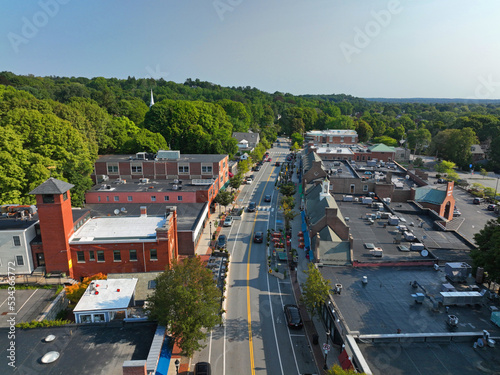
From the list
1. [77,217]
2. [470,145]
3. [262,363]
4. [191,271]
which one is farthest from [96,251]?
[470,145]

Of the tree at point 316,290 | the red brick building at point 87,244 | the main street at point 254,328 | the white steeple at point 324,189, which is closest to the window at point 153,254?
the red brick building at point 87,244

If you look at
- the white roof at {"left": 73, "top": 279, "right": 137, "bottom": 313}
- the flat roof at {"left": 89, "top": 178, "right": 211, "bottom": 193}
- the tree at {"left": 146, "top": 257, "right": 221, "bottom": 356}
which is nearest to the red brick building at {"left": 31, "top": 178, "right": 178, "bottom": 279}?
the white roof at {"left": 73, "top": 279, "right": 137, "bottom": 313}

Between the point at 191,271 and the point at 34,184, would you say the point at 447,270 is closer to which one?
the point at 191,271

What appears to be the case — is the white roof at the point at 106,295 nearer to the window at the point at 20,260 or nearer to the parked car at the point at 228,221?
the window at the point at 20,260

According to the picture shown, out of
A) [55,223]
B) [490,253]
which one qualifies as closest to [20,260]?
[55,223]

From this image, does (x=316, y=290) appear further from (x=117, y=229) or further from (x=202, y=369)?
(x=117, y=229)

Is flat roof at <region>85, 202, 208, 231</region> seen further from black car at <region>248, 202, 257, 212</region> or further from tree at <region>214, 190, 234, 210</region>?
black car at <region>248, 202, 257, 212</region>
